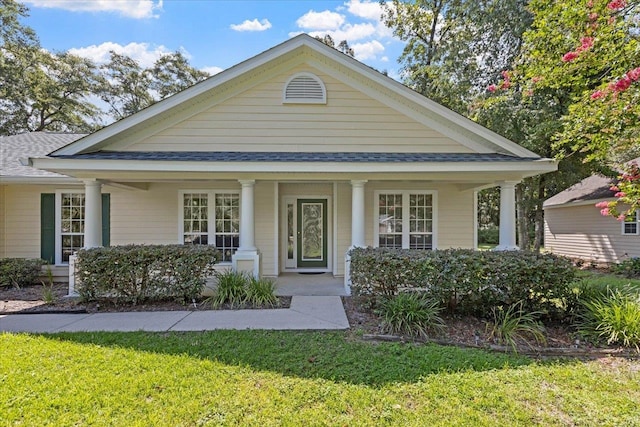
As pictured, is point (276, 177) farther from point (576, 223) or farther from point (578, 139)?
point (576, 223)

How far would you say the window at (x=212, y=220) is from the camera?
9.37 metres

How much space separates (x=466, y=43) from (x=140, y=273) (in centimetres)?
1571

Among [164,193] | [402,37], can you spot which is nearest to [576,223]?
[402,37]

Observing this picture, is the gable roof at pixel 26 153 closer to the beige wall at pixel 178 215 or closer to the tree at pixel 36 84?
the beige wall at pixel 178 215

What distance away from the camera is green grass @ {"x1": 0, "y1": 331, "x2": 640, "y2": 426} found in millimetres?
2988

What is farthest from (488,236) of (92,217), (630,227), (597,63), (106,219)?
(92,217)

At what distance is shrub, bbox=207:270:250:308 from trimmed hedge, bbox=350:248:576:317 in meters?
2.61

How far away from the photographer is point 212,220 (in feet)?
30.7

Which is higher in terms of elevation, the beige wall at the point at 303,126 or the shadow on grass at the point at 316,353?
the beige wall at the point at 303,126

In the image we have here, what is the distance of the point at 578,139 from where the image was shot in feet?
22.4

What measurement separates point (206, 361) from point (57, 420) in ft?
4.64

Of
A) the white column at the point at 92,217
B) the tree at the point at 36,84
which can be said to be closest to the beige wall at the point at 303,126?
the white column at the point at 92,217

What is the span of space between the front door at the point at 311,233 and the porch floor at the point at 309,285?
0.59 meters

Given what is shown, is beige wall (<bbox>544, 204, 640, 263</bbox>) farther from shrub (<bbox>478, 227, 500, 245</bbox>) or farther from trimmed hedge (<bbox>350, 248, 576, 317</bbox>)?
trimmed hedge (<bbox>350, 248, 576, 317</bbox>)
